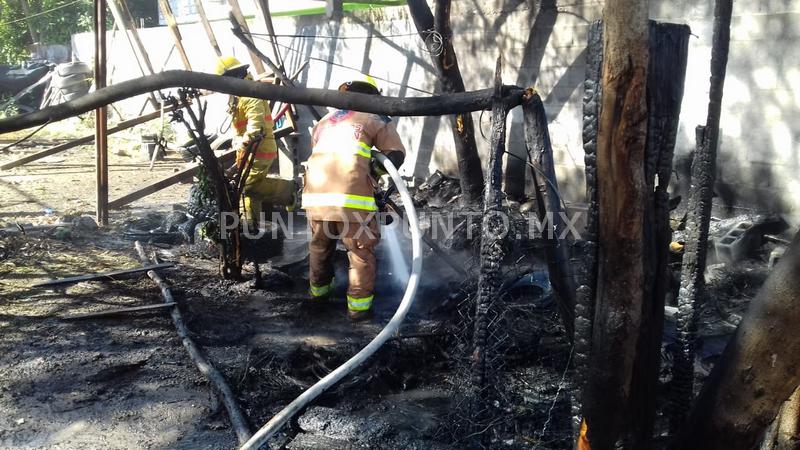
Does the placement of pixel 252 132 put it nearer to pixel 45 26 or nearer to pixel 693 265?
pixel 693 265

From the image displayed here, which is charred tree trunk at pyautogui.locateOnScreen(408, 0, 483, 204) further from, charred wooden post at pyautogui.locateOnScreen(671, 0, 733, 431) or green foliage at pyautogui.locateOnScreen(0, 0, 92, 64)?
green foliage at pyautogui.locateOnScreen(0, 0, 92, 64)

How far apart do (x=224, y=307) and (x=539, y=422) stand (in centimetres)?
296

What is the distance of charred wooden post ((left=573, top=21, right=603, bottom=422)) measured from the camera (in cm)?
223

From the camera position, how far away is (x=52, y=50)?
23156 mm

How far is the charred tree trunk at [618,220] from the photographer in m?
2.11

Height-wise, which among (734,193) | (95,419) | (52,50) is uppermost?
(52,50)

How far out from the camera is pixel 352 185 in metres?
5.09

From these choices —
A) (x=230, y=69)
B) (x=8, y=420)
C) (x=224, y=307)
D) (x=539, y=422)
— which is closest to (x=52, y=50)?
(x=230, y=69)

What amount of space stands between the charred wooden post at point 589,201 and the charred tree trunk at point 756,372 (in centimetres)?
46

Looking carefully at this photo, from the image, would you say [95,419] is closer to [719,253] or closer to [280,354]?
[280,354]

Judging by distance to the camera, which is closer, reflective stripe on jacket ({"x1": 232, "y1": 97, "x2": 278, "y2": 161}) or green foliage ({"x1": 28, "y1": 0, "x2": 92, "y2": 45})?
reflective stripe on jacket ({"x1": 232, "y1": 97, "x2": 278, "y2": 161})

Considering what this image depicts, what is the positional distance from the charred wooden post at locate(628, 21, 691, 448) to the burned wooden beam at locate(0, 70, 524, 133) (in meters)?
0.77

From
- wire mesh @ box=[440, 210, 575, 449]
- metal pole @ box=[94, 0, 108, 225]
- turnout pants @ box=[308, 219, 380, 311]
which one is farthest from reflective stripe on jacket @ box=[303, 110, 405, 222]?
metal pole @ box=[94, 0, 108, 225]

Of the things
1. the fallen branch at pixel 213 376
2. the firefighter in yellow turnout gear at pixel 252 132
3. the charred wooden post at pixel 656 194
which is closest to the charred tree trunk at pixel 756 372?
the charred wooden post at pixel 656 194
